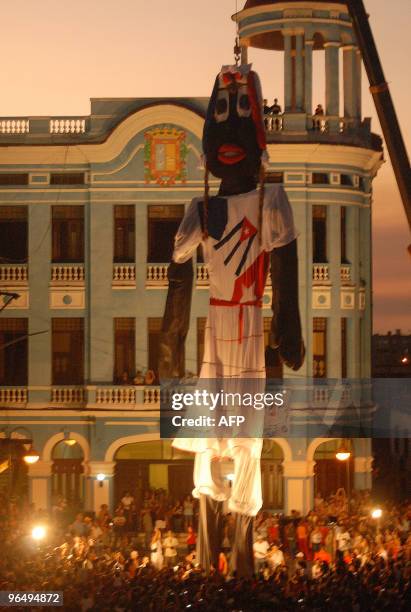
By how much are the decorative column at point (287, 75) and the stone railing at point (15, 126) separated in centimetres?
616

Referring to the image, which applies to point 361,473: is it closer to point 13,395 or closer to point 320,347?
point 320,347

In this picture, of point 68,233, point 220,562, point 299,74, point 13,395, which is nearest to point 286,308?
point 220,562

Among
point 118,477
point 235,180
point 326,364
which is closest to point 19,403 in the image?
point 118,477

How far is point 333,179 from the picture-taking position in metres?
39.9

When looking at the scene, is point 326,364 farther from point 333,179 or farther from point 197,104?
point 197,104

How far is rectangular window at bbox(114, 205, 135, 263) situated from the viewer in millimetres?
39812

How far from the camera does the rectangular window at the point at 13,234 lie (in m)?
40.1

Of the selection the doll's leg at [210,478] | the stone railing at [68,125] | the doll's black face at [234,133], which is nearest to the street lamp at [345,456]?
the stone railing at [68,125]

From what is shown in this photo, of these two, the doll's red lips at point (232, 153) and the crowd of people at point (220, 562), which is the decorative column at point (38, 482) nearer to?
the crowd of people at point (220, 562)

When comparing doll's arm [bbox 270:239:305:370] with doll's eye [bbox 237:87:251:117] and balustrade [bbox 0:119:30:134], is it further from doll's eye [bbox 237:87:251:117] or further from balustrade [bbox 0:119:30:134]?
balustrade [bbox 0:119:30:134]

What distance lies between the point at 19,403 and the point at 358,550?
11.2 metres

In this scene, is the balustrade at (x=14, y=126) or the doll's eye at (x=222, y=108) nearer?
the doll's eye at (x=222, y=108)

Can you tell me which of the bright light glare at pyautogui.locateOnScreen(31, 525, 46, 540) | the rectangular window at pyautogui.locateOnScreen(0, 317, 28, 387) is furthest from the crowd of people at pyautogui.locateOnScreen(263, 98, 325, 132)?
the bright light glare at pyautogui.locateOnScreen(31, 525, 46, 540)

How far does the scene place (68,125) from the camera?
131 ft
